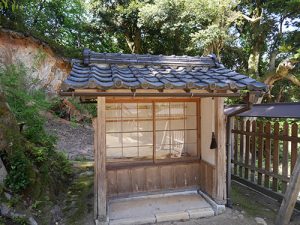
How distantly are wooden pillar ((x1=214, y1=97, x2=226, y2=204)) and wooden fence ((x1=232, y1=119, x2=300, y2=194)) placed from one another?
4.29 feet

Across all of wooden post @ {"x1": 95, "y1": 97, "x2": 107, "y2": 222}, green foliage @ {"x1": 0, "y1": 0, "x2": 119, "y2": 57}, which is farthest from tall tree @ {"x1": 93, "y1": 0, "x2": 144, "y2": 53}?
wooden post @ {"x1": 95, "y1": 97, "x2": 107, "y2": 222}

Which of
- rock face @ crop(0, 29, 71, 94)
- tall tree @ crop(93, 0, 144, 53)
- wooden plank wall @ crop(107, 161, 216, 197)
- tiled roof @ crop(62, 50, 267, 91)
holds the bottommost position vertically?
wooden plank wall @ crop(107, 161, 216, 197)

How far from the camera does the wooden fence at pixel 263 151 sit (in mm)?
4965

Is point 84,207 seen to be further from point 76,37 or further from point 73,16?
point 73,16

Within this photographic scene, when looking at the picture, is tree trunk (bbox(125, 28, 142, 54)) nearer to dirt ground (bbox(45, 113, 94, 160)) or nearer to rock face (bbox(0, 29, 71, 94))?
rock face (bbox(0, 29, 71, 94))

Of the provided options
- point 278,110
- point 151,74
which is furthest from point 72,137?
point 278,110

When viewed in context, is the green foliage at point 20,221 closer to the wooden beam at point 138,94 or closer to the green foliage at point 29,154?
the green foliage at point 29,154

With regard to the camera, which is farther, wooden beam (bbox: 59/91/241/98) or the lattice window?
the lattice window

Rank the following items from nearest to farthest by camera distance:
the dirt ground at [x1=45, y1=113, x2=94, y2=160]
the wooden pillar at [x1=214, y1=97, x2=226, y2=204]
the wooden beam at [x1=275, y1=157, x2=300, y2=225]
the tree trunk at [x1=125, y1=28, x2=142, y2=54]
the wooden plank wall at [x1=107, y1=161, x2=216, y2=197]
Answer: the wooden beam at [x1=275, y1=157, x2=300, y2=225] < the wooden pillar at [x1=214, y1=97, x2=226, y2=204] < the wooden plank wall at [x1=107, y1=161, x2=216, y2=197] < the dirt ground at [x1=45, y1=113, x2=94, y2=160] < the tree trunk at [x1=125, y1=28, x2=142, y2=54]

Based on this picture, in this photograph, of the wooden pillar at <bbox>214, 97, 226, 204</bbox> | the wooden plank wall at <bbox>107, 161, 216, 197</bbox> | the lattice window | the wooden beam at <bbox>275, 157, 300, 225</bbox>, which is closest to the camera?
the wooden beam at <bbox>275, 157, 300, 225</bbox>

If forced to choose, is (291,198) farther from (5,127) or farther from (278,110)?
(5,127)

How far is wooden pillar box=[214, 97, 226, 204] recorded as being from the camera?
4.75 m

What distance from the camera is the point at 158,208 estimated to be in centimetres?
486

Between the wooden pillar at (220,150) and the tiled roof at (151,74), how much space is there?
0.63 m
